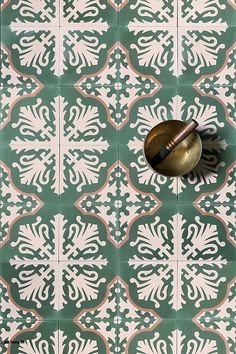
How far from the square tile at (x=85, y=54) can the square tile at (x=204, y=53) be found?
7.0 inches

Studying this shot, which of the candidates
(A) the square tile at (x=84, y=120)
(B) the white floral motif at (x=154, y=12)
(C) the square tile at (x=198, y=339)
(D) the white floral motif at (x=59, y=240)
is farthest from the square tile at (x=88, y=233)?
(B) the white floral motif at (x=154, y=12)

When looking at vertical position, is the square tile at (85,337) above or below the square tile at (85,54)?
below

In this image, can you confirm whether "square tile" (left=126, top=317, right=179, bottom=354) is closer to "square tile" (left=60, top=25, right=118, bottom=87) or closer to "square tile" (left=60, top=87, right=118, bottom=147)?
"square tile" (left=60, top=87, right=118, bottom=147)

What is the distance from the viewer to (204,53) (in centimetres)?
141

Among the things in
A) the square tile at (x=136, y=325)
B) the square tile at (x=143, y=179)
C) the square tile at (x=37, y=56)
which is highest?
the square tile at (x=37, y=56)

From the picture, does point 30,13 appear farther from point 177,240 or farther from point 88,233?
point 177,240

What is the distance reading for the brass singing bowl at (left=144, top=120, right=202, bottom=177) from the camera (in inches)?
53.2

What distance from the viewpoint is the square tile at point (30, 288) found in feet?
4.62

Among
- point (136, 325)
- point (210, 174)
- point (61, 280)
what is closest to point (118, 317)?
point (136, 325)

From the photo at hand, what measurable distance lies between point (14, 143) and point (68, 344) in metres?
0.53

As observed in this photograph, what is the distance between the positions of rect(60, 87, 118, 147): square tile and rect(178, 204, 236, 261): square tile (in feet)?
0.90

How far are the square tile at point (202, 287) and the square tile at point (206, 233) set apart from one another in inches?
0.8

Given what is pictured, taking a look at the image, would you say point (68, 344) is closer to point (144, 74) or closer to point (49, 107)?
point (49, 107)

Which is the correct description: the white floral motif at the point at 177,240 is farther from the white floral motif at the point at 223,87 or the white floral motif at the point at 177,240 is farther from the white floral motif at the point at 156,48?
the white floral motif at the point at 156,48
